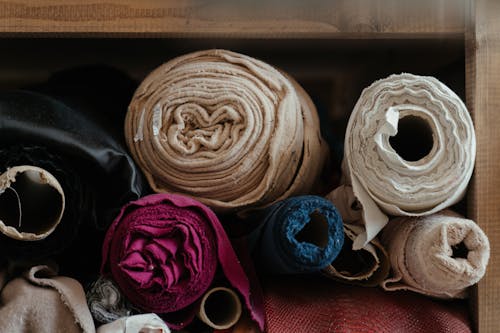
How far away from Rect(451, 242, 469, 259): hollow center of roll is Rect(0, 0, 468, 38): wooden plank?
0.23 meters

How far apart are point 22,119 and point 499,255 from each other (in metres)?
0.51

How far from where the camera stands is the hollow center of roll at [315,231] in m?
0.59

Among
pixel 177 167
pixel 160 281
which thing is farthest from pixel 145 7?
pixel 160 281

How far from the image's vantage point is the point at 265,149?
653mm

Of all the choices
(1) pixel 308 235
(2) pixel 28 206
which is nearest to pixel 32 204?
(2) pixel 28 206

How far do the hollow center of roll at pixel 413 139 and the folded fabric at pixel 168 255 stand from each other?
22cm

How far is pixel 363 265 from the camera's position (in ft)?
2.24

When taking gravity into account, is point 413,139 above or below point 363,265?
above

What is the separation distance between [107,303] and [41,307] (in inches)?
2.5

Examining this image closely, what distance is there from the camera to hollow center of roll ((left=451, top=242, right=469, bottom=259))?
62 cm

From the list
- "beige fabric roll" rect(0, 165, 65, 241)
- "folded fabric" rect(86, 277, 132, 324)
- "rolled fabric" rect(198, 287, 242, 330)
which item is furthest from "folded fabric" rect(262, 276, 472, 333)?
"beige fabric roll" rect(0, 165, 65, 241)

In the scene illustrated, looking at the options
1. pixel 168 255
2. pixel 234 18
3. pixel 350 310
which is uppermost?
pixel 234 18

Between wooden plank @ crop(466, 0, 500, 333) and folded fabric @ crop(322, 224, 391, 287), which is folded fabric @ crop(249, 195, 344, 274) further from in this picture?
wooden plank @ crop(466, 0, 500, 333)

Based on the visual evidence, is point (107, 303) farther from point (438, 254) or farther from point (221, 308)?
point (438, 254)
